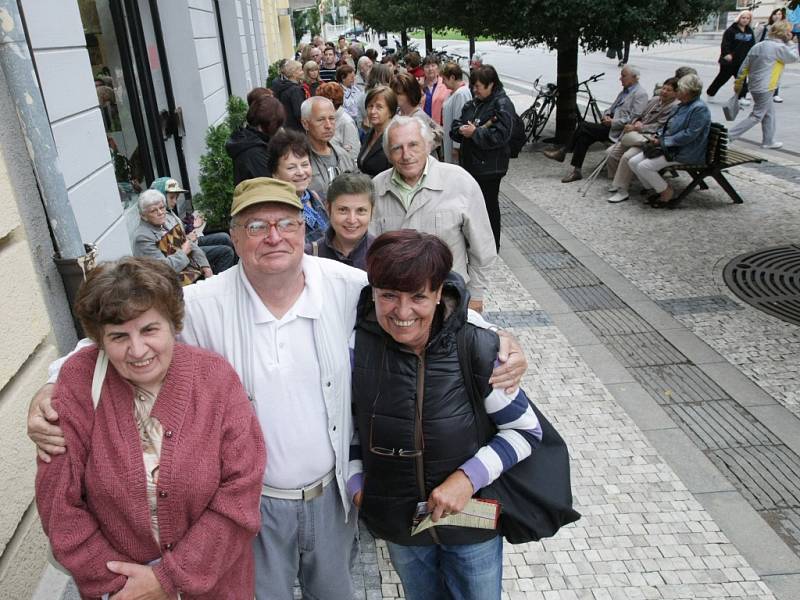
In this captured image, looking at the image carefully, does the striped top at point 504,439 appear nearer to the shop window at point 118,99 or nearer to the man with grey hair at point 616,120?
the shop window at point 118,99

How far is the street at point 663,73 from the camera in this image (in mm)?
13180

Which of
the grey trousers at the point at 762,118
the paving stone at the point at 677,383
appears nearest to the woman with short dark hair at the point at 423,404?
the paving stone at the point at 677,383

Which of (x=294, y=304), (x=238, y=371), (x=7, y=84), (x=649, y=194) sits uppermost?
(x=7, y=84)

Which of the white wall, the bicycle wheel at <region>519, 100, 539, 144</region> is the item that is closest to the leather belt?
the white wall

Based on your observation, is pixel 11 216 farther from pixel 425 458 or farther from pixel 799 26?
pixel 799 26

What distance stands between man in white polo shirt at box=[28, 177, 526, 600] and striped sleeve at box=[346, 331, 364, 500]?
23mm

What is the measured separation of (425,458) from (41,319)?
1885 mm

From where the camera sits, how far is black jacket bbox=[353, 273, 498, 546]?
79.0 inches

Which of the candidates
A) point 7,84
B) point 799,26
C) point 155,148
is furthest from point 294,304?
point 799,26

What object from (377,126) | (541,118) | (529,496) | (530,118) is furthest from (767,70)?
(529,496)

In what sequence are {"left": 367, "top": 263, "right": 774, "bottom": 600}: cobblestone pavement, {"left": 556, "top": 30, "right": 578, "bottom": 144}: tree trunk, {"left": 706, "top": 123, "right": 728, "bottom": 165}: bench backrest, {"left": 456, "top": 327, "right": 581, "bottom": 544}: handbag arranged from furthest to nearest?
{"left": 556, "top": 30, "right": 578, "bottom": 144}: tree trunk, {"left": 706, "top": 123, "right": 728, "bottom": 165}: bench backrest, {"left": 367, "top": 263, "right": 774, "bottom": 600}: cobblestone pavement, {"left": 456, "top": 327, "right": 581, "bottom": 544}: handbag

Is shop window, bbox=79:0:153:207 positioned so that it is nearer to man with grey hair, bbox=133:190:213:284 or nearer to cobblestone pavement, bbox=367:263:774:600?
man with grey hair, bbox=133:190:213:284

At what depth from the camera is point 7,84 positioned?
2.77 meters

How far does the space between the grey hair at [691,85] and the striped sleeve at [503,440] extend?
7.44 meters
